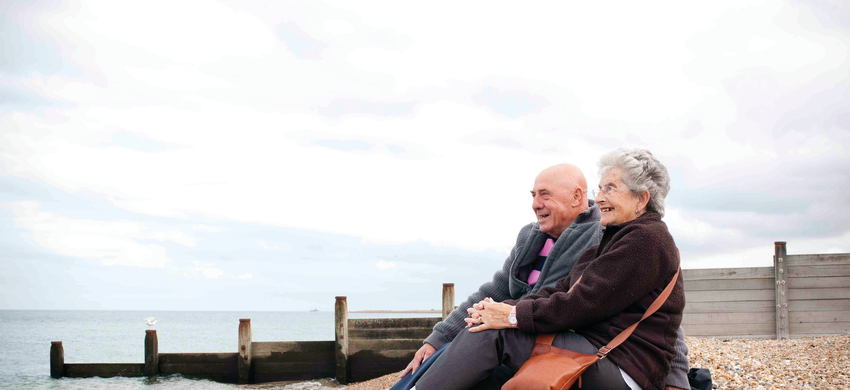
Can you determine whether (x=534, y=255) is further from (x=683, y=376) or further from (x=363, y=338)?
(x=363, y=338)

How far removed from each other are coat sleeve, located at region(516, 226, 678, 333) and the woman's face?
14cm

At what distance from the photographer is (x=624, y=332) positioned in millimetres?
1852

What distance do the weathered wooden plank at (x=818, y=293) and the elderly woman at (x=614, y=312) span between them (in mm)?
7982

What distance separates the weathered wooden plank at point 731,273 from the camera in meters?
8.53

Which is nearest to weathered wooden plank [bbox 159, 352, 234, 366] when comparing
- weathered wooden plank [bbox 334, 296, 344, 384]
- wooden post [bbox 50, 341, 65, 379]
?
weathered wooden plank [bbox 334, 296, 344, 384]

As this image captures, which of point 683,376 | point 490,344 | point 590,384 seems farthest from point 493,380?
point 683,376

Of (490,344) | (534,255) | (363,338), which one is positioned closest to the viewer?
(490,344)

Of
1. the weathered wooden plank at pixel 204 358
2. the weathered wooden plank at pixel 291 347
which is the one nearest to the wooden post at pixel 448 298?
the weathered wooden plank at pixel 291 347

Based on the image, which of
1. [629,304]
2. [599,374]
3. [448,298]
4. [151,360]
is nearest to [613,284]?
[629,304]

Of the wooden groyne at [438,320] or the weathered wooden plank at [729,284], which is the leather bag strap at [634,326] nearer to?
the wooden groyne at [438,320]

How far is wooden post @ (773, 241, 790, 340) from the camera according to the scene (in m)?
8.48

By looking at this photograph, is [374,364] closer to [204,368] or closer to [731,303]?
[204,368]

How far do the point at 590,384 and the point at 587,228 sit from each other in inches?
35.0

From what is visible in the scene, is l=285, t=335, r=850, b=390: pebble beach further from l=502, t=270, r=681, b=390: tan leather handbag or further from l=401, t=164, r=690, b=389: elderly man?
l=502, t=270, r=681, b=390: tan leather handbag
